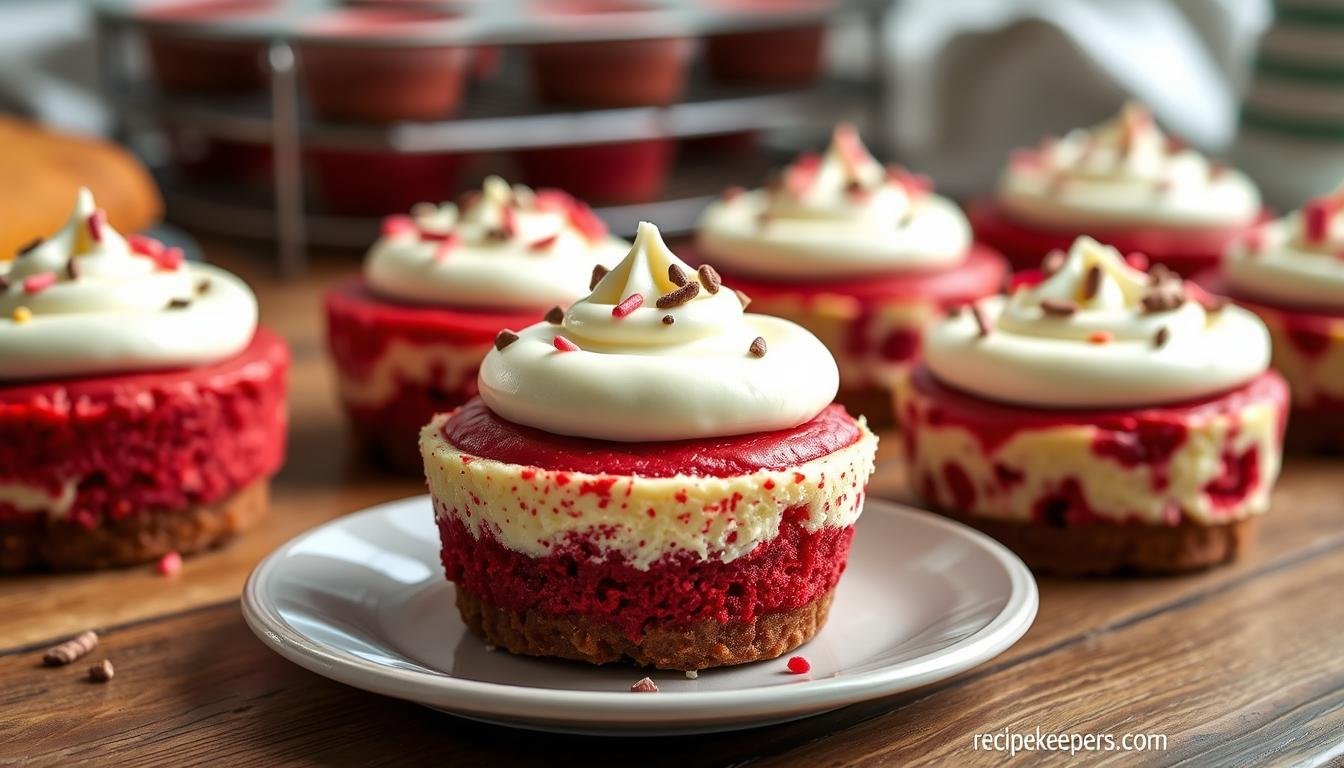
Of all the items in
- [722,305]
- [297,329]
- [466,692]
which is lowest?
[297,329]

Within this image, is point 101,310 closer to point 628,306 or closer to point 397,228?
point 397,228

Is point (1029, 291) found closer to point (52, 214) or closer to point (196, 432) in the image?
point (196, 432)

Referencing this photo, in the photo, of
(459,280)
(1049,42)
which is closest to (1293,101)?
(1049,42)

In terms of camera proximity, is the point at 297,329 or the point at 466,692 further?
the point at 297,329

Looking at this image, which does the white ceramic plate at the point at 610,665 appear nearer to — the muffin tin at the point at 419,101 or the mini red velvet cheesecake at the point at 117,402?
the mini red velvet cheesecake at the point at 117,402

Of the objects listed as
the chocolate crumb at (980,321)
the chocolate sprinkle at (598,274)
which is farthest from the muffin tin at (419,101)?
the chocolate sprinkle at (598,274)

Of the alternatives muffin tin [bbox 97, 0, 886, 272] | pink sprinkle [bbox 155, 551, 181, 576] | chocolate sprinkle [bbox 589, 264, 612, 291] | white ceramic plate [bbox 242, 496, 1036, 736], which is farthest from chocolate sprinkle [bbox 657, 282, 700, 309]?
muffin tin [bbox 97, 0, 886, 272]

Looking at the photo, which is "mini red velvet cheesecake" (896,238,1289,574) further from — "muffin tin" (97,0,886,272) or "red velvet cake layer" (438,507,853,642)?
"muffin tin" (97,0,886,272)
